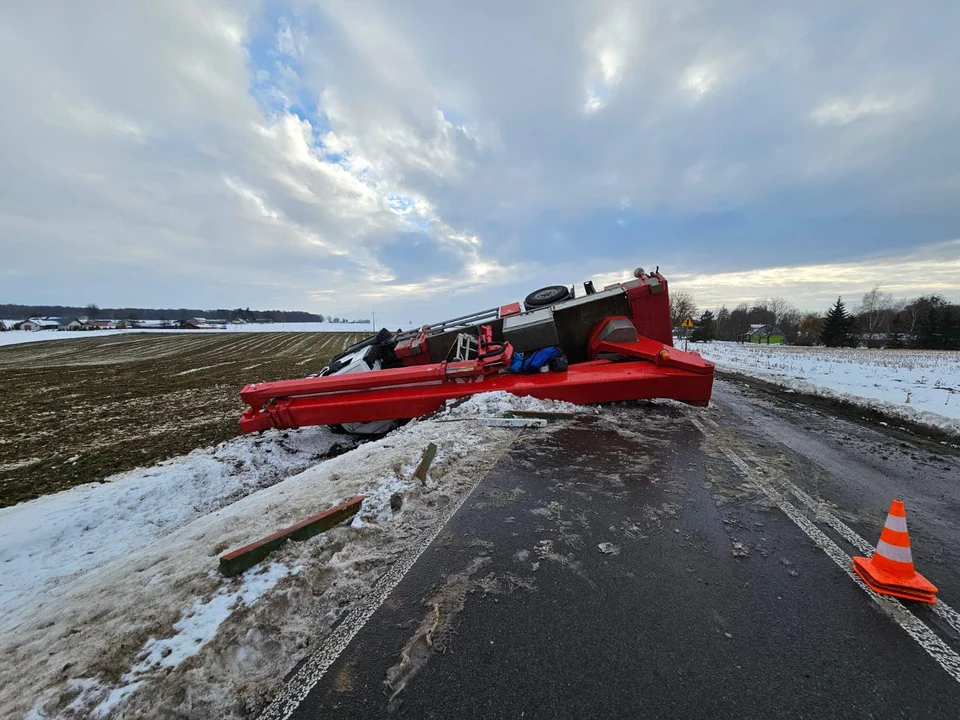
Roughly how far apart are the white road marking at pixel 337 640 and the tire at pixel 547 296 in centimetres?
647

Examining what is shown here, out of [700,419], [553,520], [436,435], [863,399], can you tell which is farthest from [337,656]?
[863,399]

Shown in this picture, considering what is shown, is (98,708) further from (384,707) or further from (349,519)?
(349,519)

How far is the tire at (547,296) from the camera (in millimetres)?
8617

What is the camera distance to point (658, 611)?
2.17 meters

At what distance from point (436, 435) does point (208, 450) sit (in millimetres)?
3736

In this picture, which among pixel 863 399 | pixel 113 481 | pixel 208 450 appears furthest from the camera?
pixel 863 399

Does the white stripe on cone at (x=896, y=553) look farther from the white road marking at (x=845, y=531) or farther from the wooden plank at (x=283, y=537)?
the wooden plank at (x=283, y=537)

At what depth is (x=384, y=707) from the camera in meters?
1.65

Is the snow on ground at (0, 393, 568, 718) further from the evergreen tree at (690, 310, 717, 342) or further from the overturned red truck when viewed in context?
the evergreen tree at (690, 310, 717, 342)

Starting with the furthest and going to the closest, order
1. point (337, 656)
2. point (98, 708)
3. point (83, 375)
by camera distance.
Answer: point (83, 375) → point (337, 656) → point (98, 708)

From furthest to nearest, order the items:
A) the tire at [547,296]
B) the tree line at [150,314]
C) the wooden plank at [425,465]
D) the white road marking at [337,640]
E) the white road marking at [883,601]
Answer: the tree line at [150,314]
the tire at [547,296]
the wooden plank at [425,465]
the white road marking at [883,601]
the white road marking at [337,640]

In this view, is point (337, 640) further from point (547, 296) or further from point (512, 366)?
point (547, 296)

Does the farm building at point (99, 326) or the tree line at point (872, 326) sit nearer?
the tree line at point (872, 326)

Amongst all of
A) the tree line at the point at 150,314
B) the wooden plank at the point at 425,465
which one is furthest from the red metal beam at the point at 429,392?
the tree line at the point at 150,314
